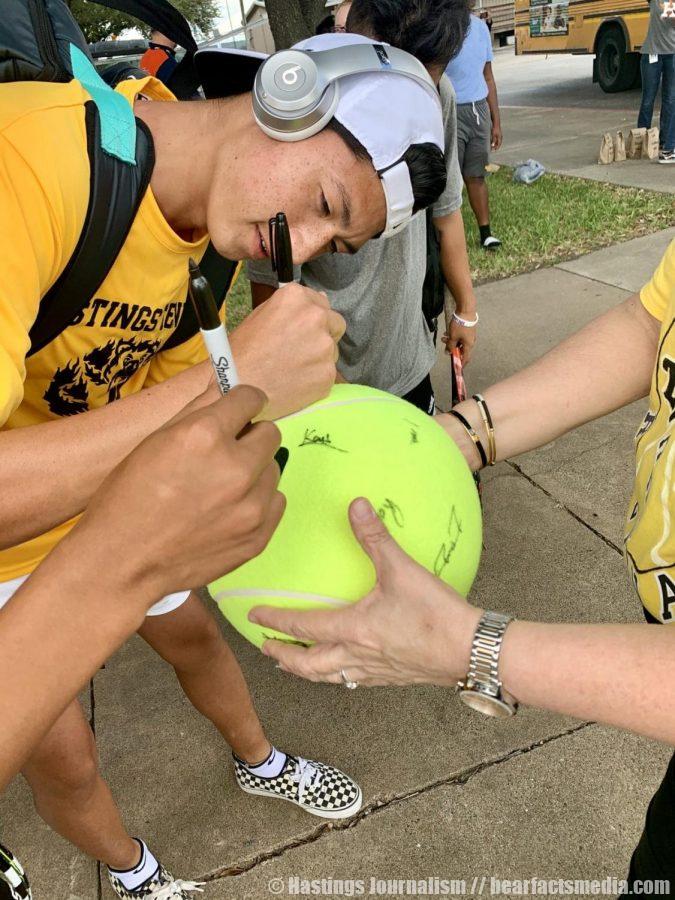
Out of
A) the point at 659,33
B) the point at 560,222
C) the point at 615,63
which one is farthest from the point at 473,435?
the point at 615,63

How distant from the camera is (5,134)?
4.46 ft

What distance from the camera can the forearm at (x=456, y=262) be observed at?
3145 mm

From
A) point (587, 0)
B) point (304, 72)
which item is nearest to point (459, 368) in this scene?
point (304, 72)

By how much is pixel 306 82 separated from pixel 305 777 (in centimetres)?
207

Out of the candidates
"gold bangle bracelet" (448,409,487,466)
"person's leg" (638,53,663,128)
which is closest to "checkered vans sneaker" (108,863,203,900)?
"gold bangle bracelet" (448,409,487,466)

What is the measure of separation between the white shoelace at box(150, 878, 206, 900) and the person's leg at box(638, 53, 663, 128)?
400 inches

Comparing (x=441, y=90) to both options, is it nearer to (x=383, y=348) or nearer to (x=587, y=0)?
(x=383, y=348)

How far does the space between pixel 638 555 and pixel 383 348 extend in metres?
1.46

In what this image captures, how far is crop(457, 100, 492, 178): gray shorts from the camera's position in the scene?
6805 mm

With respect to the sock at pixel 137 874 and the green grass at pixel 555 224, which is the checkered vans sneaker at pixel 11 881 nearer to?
the sock at pixel 137 874

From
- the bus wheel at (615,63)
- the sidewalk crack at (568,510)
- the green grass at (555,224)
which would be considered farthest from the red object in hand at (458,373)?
the bus wheel at (615,63)

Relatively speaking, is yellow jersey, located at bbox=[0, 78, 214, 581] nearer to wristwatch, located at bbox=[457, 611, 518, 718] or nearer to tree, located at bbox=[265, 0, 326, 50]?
wristwatch, located at bbox=[457, 611, 518, 718]

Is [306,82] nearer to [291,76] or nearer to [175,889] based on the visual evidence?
[291,76]

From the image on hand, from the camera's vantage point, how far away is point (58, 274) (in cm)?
149
